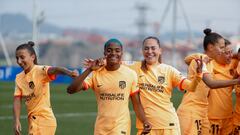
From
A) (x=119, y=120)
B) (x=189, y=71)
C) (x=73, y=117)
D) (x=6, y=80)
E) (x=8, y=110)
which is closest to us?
(x=119, y=120)

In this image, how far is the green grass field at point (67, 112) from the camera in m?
14.3

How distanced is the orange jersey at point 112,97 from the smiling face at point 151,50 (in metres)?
0.44

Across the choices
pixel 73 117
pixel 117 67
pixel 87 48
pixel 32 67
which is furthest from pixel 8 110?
pixel 87 48

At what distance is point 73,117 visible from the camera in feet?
55.8

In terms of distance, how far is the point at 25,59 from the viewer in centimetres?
880

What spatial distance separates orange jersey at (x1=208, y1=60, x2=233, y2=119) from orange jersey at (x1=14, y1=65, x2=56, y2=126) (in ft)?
7.31

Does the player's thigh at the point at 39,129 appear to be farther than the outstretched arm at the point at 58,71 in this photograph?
Yes

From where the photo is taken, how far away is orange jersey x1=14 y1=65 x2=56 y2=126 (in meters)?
8.73

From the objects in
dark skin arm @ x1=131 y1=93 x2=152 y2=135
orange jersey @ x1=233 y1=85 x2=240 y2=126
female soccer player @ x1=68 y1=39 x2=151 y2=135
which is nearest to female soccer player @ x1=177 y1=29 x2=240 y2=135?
orange jersey @ x1=233 y1=85 x2=240 y2=126

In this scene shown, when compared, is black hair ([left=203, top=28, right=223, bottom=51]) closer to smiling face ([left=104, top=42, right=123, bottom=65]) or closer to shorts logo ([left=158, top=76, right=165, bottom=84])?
shorts logo ([left=158, top=76, right=165, bottom=84])

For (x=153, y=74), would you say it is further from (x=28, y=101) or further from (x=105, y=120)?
(x=28, y=101)

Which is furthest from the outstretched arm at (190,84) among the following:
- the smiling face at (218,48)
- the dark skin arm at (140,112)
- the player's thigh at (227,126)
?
the player's thigh at (227,126)

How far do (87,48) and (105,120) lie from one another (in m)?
74.0

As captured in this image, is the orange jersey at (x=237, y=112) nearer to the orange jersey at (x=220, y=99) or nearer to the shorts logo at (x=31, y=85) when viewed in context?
the orange jersey at (x=220, y=99)
